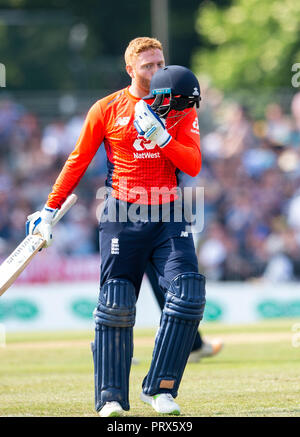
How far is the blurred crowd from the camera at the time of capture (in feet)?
51.5

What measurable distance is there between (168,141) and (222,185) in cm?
1120

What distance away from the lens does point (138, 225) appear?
19.2 feet

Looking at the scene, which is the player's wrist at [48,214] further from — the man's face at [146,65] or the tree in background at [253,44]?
the tree in background at [253,44]

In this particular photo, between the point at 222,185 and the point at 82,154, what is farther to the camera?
the point at 222,185

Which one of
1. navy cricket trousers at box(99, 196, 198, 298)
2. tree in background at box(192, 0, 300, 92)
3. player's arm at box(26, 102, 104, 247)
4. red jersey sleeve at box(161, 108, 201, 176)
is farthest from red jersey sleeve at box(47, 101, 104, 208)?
tree in background at box(192, 0, 300, 92)

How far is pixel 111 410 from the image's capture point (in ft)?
18.2

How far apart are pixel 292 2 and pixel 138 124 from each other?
21.5 m

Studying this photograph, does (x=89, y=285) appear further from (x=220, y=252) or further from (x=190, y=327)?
(x=190, y=327)

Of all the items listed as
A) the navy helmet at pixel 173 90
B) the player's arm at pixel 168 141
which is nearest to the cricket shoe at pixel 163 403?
the player's arm at pixel 168 141

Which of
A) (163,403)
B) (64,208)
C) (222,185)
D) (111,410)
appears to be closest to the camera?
(111,410)

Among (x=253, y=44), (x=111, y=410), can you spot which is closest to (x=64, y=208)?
(x=111, y=410)

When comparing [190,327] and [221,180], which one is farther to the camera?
[221,180]

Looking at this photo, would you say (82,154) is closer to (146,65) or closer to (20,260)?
(146,65)
